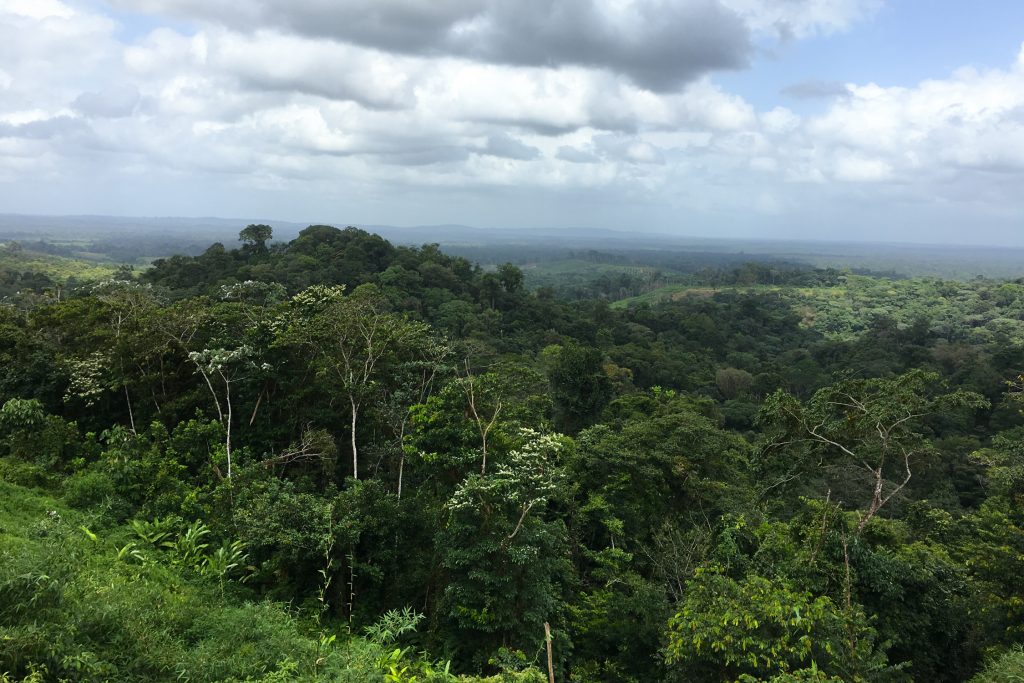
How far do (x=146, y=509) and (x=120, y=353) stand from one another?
4479mm

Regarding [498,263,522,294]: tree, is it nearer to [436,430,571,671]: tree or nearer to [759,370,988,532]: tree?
[759,370,988,532]: tree

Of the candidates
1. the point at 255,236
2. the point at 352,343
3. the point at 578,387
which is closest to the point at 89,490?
the point at 352,343

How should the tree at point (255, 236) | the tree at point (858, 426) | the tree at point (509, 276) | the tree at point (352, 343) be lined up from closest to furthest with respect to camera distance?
the tree at point (858, 426) → the tree at point (352, 343) → the tree at point (255, 236) → the tree at point (509, 276)

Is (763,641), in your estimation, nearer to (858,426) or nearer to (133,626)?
(858,426)

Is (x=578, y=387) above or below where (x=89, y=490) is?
above

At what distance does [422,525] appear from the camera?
927cm

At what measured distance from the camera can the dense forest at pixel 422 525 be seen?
20.5ft

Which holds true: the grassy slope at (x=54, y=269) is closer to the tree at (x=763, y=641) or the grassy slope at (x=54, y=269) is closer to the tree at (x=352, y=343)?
the tree at (x=352, y=343)

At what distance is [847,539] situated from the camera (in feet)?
30.6

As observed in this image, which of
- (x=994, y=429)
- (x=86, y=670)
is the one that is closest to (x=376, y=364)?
(x=86, y=670)

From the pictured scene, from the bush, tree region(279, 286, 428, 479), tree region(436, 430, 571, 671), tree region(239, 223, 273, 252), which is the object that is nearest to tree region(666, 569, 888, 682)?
tree region(436, 430, 571, 671)

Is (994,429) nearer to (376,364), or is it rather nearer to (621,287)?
(376,364)

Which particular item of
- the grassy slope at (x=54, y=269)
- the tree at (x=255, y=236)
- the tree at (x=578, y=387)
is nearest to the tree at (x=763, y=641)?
the tree at (x=578, y=387)

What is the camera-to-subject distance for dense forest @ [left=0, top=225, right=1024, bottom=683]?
20.5ft
